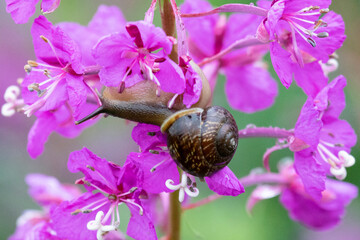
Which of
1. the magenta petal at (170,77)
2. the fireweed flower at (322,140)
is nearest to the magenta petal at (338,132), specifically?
the fireweed flower at (322,140)

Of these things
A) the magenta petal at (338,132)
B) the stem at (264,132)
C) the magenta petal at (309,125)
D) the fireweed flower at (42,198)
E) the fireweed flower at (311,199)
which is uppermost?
the magenta petal at (309,125)

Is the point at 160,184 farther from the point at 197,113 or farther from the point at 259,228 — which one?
the point at 259,228

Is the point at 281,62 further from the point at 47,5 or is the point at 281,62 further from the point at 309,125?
the point at 47,5

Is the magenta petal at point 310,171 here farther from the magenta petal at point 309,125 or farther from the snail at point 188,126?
the snail at point 188,126

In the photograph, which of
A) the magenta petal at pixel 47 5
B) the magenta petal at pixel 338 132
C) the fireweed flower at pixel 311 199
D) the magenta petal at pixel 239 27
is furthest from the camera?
the fireweed flower at pixel 311 199

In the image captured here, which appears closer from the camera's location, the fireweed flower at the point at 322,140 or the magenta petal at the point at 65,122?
the fireweed flower at the point at 322,140

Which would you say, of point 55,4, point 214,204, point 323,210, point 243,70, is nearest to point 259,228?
point 214,204
